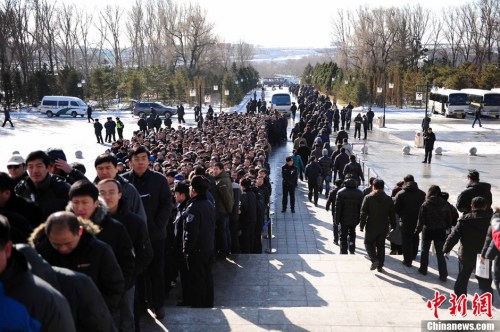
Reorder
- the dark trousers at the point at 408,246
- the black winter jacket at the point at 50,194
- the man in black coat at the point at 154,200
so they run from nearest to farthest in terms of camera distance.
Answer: the black winter jacket at the point at 50,194 → the man in black coat at the point at 154,200 → the dark trousers at the point at 408,246

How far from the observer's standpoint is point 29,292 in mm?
2668

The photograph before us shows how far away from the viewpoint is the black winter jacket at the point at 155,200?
5.70m

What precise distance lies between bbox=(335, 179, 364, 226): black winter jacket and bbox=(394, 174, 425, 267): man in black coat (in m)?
0.74

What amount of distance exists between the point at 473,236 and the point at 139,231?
401cm

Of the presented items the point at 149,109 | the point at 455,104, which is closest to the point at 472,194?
the point at 455,104

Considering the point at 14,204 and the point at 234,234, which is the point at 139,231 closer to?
the point at 14,204

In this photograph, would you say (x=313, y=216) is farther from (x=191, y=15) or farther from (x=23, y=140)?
(x=191, y=15)

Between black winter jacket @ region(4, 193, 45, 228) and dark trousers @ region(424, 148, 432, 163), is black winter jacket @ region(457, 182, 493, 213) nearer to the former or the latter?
black winter jacket @ region(4, 193, 45, 228)

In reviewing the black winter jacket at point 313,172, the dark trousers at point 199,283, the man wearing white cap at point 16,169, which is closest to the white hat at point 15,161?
the man wearing white cap at point 16,169

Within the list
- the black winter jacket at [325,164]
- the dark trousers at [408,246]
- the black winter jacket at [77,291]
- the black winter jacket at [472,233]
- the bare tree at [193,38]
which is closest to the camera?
the black winter jacket at [77,291]

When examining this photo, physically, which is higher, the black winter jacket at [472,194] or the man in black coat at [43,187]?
the man in black coat at [43,187]

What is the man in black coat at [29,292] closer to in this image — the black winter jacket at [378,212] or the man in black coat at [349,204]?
the black winter jacket at [378,212]

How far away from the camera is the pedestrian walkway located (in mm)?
5539

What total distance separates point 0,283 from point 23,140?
89.0 ft
